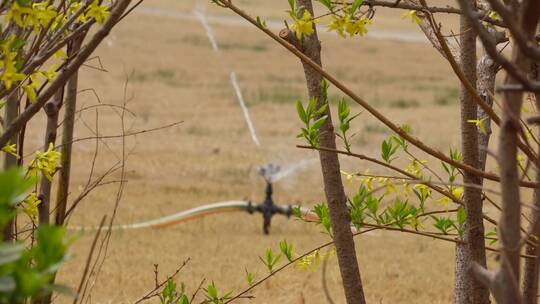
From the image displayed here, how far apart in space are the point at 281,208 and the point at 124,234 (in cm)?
111

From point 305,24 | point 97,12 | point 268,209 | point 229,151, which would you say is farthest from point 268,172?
point 97,12

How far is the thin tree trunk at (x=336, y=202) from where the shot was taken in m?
2.54

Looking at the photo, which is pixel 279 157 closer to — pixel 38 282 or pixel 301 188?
pixel 301 188

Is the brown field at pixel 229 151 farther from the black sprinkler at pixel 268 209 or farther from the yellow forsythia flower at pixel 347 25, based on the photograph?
the yellow forsythia flower at pixel 347 25

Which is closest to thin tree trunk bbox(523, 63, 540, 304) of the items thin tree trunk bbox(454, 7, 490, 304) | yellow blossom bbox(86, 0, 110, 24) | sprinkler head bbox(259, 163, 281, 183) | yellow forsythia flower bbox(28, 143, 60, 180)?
thin tree trunk bbox(454, 7, 490, 304)

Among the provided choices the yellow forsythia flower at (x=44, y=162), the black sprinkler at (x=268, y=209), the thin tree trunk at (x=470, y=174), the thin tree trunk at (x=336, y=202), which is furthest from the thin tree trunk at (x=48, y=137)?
the black sprinkler at (x=268, y=209)

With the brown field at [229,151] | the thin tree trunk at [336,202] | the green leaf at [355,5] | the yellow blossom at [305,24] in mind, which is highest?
the green leaf at [355,5]

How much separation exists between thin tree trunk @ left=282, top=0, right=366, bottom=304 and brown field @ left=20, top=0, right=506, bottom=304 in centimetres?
22

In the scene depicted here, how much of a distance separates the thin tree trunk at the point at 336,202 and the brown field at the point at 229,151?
22 cm

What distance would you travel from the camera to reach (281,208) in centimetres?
691

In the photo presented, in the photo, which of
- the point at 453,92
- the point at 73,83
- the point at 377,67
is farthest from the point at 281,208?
the point at 377,67

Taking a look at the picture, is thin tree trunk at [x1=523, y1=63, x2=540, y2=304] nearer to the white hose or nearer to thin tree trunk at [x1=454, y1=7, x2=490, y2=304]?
thin tree trunk at [x1=454, y1=7, x2=490, y2=304]

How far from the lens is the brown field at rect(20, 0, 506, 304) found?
522cm

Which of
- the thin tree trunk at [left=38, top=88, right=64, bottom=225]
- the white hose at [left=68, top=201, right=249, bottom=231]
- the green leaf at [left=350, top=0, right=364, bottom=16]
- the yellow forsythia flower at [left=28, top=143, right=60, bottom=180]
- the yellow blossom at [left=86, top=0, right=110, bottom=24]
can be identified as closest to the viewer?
the yellow blossom at [left=86, top=0, right=110, bottom=24]
